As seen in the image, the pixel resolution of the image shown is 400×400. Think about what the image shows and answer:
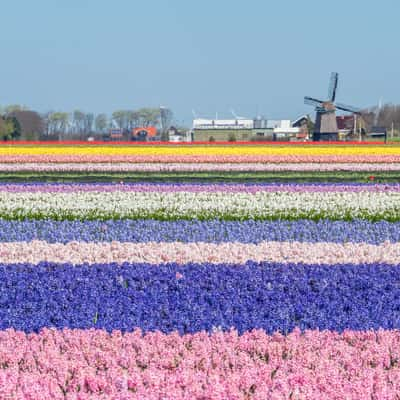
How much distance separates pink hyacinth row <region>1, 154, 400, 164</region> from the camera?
3503 centimetres

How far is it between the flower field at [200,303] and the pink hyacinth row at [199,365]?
0.01 metres

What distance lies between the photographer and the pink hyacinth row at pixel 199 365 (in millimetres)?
5523

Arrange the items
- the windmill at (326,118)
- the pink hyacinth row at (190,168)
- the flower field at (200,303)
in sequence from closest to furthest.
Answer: the flower field at (200,303), the pink hyacinth row at (190,168), the windmill at (326,118)

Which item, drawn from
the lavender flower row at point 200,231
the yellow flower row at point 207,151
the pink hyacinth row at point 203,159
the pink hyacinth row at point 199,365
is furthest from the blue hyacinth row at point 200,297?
the yellow flower row at point 207,151

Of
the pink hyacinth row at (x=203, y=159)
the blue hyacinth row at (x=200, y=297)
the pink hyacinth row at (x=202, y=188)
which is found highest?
the pink hyacinth row at (x=203, y=159)

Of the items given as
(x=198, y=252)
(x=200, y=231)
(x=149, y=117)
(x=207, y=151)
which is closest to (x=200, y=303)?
(x=198, y=252)

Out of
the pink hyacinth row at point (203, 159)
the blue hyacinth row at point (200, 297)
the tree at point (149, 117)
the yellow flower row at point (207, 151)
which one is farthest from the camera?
the tree at point (149, 117)

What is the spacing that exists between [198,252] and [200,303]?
292cm

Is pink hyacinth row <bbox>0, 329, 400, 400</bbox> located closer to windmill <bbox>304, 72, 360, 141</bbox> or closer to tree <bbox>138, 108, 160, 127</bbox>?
windmill <bbox>304, 72, 360, 141</bbox>

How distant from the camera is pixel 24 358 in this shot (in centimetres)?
637

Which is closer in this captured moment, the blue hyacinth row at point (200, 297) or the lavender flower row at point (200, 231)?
the blue hyacinth row at point (200, 297)

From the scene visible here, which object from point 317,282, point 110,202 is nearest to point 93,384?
point 317,282

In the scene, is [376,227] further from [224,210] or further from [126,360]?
[126,360]

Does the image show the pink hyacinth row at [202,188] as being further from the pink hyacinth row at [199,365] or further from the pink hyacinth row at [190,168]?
the pink hyacinth row at [199,365]
